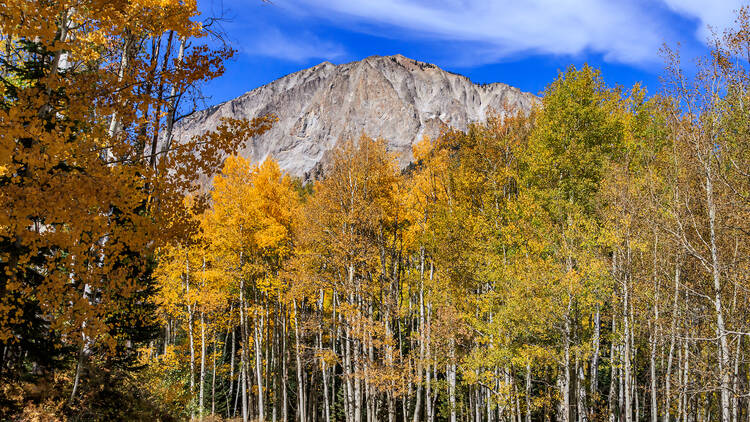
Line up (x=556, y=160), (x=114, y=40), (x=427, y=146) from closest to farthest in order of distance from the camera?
(x=114, y=40), (x=556, y=160), (x=427, y=146)

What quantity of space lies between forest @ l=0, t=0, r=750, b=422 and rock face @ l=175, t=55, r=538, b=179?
3554 inches

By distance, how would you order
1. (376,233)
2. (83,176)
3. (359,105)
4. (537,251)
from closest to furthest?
1. (83,176)
2. (537,251)
3. (376,233)
4. (359,105)

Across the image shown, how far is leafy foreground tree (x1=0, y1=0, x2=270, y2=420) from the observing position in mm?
4301

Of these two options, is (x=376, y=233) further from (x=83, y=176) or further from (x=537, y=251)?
(x=83, y=176)

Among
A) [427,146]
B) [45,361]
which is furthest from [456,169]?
[45,361]

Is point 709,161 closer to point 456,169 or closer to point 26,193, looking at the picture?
point 456,169

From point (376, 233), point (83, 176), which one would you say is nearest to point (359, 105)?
point (376, 233)

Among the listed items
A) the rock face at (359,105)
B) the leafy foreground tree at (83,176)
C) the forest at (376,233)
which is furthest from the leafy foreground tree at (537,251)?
the rock face at (359,105)

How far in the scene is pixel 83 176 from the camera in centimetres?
441

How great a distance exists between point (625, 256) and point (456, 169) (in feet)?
19.9

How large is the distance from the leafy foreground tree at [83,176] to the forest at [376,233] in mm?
41

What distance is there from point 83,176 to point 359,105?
123 m

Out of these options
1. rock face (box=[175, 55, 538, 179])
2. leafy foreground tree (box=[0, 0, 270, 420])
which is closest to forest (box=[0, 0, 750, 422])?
leafy foreground tree (box=[0, 0, 270, 420])

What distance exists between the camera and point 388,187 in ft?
48.5
